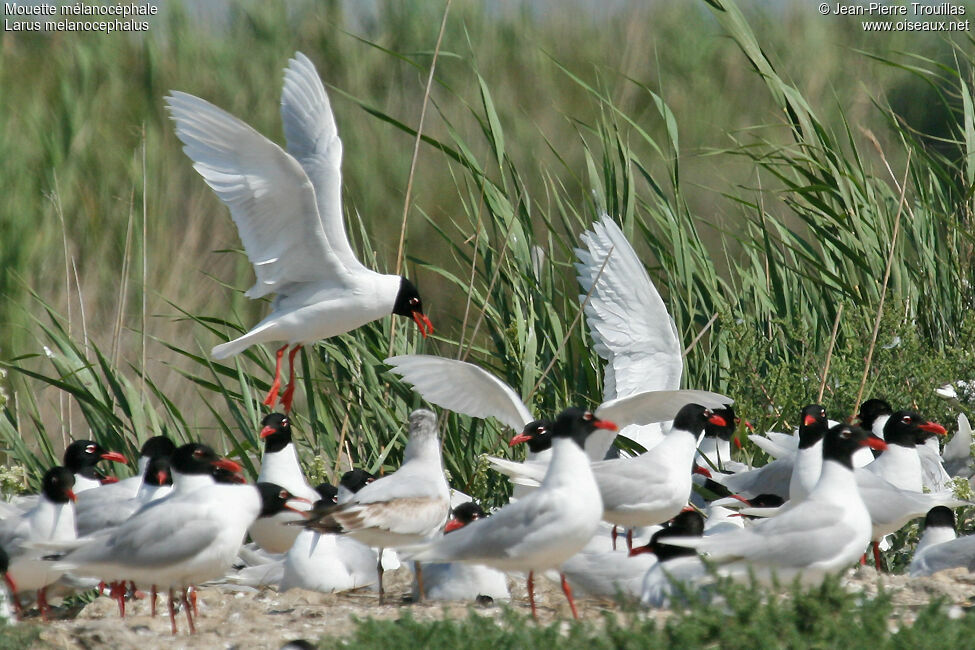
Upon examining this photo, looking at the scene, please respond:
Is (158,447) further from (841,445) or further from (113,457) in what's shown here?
(841,445)

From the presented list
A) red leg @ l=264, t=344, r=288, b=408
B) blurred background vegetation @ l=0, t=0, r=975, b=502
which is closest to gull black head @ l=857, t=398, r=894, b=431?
blurred background vegetation @ l=0, t=0, r=975, b=502

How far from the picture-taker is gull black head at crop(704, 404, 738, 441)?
6.15 meters

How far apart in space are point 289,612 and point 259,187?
2266 mm

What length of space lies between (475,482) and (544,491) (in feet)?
6.80

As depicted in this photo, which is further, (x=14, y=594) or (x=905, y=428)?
(x=905, y=428)

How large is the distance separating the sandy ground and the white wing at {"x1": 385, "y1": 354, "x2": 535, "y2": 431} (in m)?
0.77

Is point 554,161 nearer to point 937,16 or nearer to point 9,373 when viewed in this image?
point 937,16

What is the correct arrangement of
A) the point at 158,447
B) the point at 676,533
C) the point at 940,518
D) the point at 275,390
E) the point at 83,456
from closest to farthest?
the point at 676,533 < the point at 158,447 < the point at 940,518 < the point at 83,456 < the point at 275,390

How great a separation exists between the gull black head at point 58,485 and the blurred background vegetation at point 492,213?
1.00 m

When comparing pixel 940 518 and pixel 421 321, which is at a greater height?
pixel 421 321

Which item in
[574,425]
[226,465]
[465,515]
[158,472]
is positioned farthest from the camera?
[465,515]

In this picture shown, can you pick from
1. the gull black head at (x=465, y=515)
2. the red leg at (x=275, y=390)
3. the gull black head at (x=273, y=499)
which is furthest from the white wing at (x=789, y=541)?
the red leg at (x=275, y=390)

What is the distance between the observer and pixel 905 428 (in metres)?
5.65

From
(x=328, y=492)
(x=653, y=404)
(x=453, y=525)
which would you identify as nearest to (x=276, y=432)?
(x=328, y=492)
